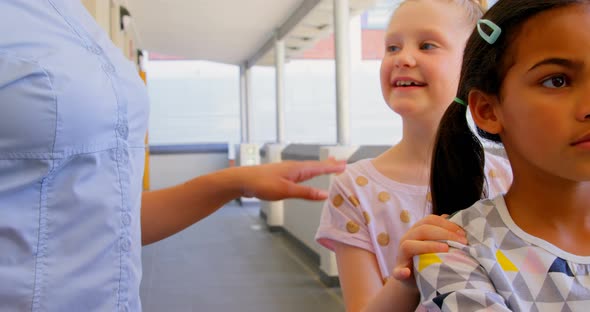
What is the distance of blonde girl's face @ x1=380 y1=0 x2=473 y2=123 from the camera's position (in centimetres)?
116

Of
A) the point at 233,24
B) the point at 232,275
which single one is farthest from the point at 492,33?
the point at 233,24

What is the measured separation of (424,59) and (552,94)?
45cm

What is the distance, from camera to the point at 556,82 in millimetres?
741

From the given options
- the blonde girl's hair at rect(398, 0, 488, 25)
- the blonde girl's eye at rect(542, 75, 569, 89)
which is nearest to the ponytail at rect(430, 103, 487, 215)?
the blonde girl's eye at rect(542, 75, 569, 89)

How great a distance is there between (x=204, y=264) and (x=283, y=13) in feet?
8.45

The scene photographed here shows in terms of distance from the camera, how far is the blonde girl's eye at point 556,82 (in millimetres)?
735

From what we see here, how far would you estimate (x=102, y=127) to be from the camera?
82 cm

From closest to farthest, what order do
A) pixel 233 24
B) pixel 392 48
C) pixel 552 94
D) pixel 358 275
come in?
pixel 552 94
pixel 358 275
pixel 392 48
pixel 233 24

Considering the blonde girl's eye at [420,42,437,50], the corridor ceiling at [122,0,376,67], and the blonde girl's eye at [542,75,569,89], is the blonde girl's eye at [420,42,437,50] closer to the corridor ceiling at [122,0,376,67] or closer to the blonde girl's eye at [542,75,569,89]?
the blonde girl's eye at [542,75,569,89]

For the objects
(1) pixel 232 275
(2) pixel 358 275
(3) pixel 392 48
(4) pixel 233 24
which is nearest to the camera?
(2) pixel 358 275

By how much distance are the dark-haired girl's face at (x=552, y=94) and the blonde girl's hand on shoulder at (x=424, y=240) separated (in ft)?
0.48

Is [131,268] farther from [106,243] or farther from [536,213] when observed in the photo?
[536,213]

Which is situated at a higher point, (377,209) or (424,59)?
(424,59)

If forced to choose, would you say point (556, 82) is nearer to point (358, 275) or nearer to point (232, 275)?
point (358, 275)
